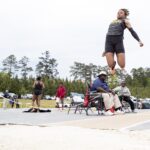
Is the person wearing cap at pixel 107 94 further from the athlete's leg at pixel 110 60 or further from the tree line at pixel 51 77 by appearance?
the tree line at pixel 51 77

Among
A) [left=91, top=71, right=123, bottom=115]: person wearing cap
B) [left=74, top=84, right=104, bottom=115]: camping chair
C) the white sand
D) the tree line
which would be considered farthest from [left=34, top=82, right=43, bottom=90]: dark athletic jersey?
the tree line

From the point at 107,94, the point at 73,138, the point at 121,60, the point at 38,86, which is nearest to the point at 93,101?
the point at 107,94

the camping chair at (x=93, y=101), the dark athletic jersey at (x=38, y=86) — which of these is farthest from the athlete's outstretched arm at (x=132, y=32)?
the dark athletic jersey at (x=38, y=86)

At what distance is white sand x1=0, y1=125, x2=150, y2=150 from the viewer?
622cm

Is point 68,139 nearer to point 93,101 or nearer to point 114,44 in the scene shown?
point 114,44

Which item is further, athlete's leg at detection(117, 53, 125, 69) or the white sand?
athlete's leg at detection(117, 53, 125, 69)

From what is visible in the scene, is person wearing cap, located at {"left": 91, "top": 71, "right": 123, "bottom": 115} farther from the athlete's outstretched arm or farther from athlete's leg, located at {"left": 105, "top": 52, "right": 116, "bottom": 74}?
the athlete's outstretched arm

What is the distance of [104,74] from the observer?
1309cm

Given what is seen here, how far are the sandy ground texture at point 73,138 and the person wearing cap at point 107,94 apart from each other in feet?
14.3

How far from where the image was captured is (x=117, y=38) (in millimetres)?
9680

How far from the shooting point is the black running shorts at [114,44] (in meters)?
9.56

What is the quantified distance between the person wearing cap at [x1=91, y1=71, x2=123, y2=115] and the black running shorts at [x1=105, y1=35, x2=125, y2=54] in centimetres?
307

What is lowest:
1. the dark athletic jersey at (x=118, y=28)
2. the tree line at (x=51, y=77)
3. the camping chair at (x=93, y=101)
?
the camping chair at (x=93, y=101)

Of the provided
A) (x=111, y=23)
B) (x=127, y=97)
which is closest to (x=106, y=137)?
(x=111, y=23)
